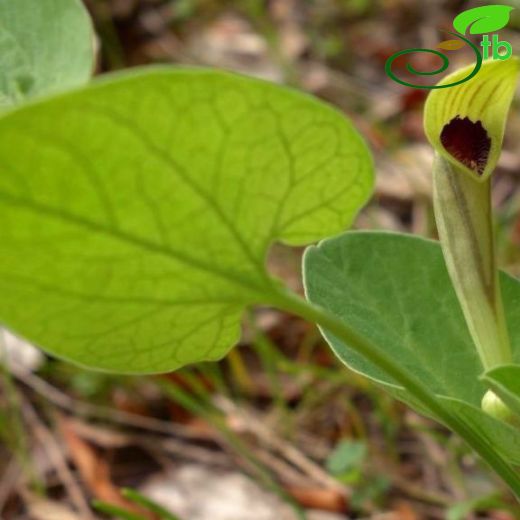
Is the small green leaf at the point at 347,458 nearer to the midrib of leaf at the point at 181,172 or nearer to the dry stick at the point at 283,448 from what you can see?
the dry stick at the point at 283,448

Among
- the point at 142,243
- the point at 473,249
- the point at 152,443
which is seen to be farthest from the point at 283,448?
the point at 142,243

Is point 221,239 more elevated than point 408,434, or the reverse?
point 221,239

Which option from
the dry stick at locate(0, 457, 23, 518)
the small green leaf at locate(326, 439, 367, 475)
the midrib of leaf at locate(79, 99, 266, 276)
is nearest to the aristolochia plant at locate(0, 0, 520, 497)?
the midrib of leaf at locate(79, 99, 266, 276)

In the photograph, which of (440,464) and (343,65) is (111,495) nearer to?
(440,464)

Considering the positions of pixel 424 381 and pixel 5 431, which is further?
pixel 5 431

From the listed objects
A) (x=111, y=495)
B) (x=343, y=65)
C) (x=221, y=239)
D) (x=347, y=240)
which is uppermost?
(x=221, y=239)

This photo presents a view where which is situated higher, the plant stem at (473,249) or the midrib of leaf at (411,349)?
the plant stem at (473,249)

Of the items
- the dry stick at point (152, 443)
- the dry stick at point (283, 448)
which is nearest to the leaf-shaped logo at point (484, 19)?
the dry stick at point (283, 448)

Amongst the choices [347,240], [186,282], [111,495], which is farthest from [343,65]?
[186,282]
